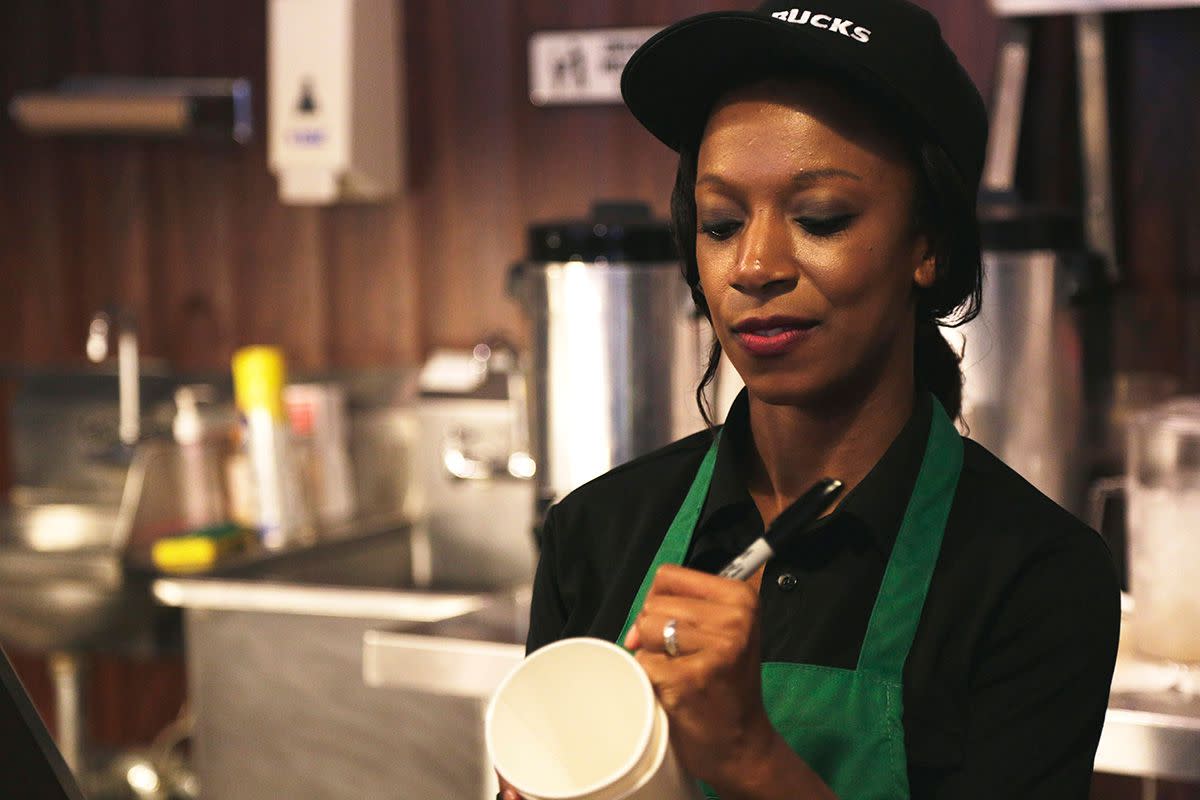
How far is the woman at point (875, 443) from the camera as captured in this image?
0.93m

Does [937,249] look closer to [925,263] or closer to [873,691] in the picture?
[925,263]

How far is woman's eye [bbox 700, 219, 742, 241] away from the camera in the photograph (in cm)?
98

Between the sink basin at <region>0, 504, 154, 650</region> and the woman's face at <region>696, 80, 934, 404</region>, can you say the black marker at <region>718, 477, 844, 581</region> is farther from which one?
the sink basin at <region>0, 504, 154, 650</region>

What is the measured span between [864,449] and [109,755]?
2.79 metres

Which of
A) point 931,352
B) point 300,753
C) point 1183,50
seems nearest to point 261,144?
point 300,753

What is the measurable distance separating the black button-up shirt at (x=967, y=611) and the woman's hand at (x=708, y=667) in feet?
0.50

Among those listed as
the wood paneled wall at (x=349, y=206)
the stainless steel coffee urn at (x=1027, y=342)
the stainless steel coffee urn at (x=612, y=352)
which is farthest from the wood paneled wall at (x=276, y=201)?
the stainless steel coffee urn at (x=1027, y=342)

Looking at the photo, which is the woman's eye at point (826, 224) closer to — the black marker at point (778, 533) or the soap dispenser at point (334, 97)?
the black marker at point (778, 533)

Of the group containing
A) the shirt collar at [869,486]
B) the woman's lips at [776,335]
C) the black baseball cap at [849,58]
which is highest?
the black baseball cap at [849,58]

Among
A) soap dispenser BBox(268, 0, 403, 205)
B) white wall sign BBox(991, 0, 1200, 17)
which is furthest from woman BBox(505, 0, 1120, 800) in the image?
soap dispenser BBox(268, 0, 403, 205)

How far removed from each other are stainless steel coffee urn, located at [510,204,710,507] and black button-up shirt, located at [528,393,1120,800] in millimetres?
975

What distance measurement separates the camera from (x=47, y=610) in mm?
2824

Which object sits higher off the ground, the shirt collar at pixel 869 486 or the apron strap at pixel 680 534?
the shirt collar at pixel 869 486

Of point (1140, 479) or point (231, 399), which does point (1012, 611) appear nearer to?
point (1140, 479)
